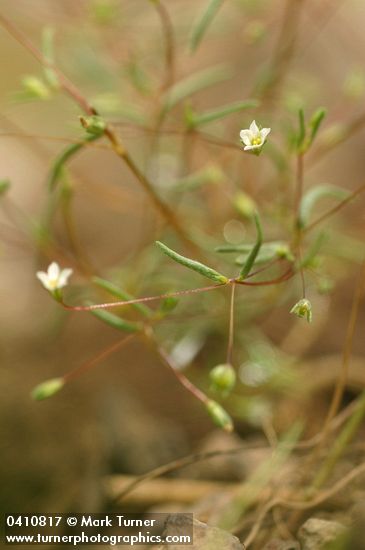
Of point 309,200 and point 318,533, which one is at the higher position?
point 309,200

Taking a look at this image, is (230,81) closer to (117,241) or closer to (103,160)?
(103,160)

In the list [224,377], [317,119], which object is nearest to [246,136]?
[317,119]

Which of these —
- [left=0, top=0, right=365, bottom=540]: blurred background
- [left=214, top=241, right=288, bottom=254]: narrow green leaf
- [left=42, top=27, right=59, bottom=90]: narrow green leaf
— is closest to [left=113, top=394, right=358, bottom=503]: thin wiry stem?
[left=0, top=0, right=365, bottom=540]: blurred background

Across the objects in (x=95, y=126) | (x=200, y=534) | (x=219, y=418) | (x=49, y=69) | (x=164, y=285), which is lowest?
(x=200, y=534)

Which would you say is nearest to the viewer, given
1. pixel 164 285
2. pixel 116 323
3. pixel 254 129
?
pixel 254 129

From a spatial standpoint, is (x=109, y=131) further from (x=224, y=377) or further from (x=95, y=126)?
(x=224, y=377)

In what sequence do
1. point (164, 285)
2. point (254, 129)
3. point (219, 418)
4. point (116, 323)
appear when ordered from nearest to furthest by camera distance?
point (254, 129)
point (219, 418)
point (116, 323)
point (164, 285)

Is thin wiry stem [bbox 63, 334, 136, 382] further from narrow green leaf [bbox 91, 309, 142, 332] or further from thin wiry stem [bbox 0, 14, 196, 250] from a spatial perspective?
thin wiry stem [bbox 0, 14, 196, 250]
